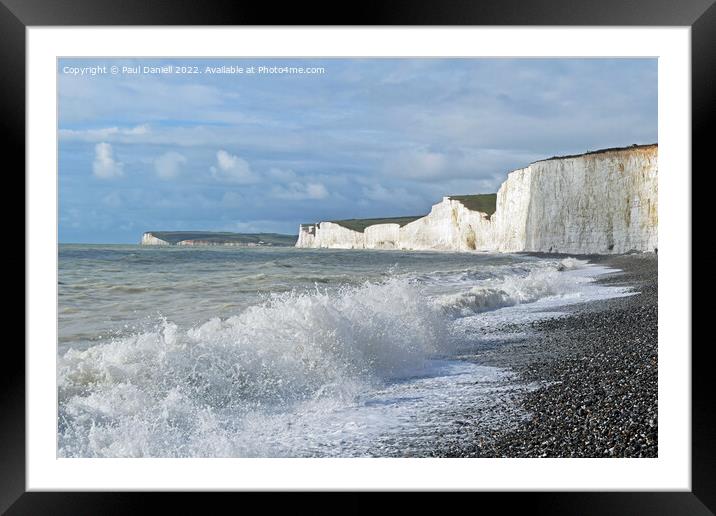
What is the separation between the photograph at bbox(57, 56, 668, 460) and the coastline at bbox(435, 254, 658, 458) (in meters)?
0.02

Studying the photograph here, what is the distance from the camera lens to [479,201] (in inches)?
875

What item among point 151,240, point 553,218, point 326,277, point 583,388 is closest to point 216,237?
point 151,240

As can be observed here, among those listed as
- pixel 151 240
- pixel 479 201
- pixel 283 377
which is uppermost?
pixel 479 201

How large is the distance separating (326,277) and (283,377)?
7468mm

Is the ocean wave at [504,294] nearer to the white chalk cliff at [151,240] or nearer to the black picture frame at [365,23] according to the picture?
the black picture frame at [365,23]

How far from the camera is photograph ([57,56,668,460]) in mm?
3820

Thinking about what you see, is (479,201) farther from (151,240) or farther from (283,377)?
(283,377)

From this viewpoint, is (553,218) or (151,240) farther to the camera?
(553,218)

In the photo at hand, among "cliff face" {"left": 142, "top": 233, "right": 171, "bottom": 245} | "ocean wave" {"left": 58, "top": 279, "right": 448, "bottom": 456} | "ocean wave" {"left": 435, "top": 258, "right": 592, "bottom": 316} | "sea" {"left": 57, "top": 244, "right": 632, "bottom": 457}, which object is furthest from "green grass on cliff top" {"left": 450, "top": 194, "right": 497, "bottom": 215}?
"ocean wave" {"left": 58, "top": 279, "right": 448, "bottom": 456}

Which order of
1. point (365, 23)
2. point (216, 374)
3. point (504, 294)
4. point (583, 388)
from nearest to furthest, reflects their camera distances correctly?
point (365, 23) → point (583, 388) → point (216, 374) → point (504, 294)

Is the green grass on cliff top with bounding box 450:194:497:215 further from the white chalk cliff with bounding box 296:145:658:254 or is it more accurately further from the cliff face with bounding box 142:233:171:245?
the cliff face with bounding box 142:233:171:245
